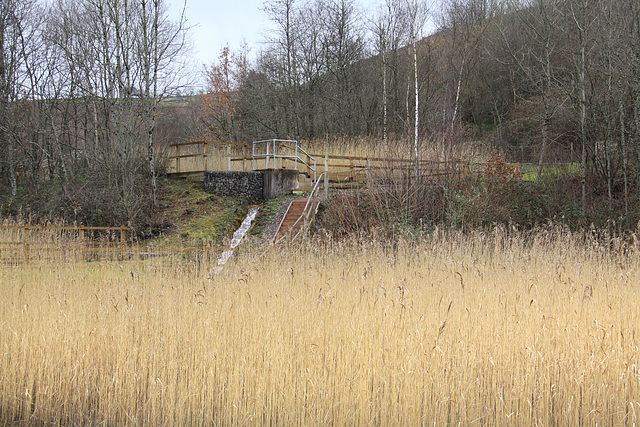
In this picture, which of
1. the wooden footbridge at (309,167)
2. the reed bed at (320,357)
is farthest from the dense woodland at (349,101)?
the reed bed at (320,357)

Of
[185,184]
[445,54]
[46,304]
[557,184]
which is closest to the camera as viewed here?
[46,304]

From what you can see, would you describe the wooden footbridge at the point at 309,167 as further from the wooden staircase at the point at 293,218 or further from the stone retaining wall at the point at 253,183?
the stone retaining wall at the point at 253,183

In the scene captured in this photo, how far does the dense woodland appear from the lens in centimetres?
1572

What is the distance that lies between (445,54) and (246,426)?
100 feet

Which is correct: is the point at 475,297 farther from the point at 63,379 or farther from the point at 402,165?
the point at 402,165

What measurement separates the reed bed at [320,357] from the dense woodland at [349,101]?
838 centimetres

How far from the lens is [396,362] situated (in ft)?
15.5

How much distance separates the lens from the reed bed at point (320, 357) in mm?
4484

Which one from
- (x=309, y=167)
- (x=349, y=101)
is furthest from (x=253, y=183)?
(x=349, y=101)

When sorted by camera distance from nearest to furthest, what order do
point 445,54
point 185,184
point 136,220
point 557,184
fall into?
1. point 136,220
2. point 557,184
3. point 185,184
4. point 445,54

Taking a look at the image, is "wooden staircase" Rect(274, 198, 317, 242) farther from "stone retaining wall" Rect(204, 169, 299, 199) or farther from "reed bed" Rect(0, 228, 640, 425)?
"reed bed" Rect(0, 228, 640, 425)

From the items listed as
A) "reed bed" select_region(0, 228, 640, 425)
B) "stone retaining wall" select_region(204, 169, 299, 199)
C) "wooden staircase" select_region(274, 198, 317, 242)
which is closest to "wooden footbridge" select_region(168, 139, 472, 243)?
"wooden staircase" select_region(274, 198, 317, 242)

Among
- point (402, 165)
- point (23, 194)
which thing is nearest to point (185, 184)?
point (23, 194)

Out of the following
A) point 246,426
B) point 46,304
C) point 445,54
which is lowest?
point 246,426
